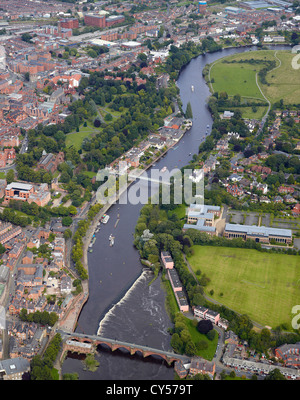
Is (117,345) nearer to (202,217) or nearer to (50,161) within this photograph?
(202,217)

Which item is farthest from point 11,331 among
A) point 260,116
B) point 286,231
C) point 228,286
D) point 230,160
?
point 260,116

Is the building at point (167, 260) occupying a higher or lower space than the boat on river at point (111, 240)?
higher

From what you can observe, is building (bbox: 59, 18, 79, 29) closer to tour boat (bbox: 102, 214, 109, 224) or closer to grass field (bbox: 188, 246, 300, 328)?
tour boat (bbox: 102, 214, 109, 224)

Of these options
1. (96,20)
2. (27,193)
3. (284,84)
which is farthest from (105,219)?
(96,20)

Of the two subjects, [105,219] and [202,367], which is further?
[105,219]

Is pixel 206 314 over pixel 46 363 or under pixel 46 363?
under

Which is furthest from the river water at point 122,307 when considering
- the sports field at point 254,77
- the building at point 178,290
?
the sports field at point 254,77

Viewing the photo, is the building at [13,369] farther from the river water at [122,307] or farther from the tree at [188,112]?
the tree at [188,112]
